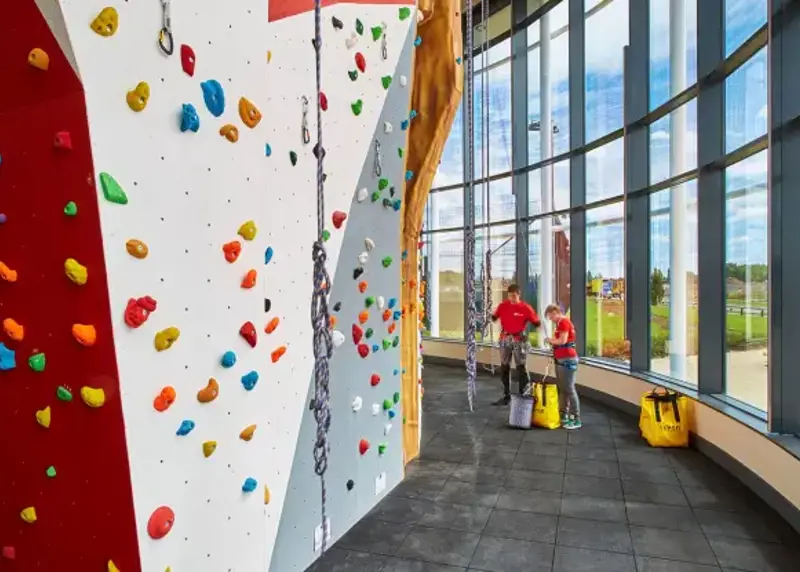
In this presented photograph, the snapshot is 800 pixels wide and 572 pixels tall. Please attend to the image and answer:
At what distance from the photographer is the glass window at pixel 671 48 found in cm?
569

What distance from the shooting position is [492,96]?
9398 millimetres

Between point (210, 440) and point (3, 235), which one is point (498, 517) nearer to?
point (210, 440)

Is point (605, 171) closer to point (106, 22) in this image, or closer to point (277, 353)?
point (277, 353)

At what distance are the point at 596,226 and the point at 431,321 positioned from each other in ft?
13.5

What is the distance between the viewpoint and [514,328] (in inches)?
252

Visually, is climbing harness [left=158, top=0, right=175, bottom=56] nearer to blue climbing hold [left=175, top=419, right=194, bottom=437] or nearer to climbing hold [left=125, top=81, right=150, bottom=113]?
climbing hold [left=125, top=81, right=150, bottom=113]

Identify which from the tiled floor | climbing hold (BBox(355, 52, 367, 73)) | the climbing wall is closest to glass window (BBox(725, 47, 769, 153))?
the tiled floor

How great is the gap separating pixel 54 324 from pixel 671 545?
3.19 meters

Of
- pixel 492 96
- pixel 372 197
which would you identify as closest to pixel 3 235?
pixel 372 197

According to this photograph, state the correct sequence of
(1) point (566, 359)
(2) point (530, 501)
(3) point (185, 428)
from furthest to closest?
(1) point (566, 359)
(2) point (530, 501)
(3) point (185, 428)

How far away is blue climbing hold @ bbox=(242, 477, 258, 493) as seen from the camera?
2.13 m

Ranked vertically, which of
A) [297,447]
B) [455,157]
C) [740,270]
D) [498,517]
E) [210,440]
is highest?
[455,157]

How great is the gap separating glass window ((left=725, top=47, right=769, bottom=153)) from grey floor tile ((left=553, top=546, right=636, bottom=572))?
313 cm

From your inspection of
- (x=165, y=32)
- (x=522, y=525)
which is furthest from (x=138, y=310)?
(x=522, y=525)
